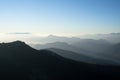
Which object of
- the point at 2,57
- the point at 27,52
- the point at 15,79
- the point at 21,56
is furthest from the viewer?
the point at 27,52

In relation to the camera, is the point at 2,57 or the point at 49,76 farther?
the point at 2,57

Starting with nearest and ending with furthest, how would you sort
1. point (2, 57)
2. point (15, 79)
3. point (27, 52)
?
point (15, 79) < point (2, 57) < point (27, 52)

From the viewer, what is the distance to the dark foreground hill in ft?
441

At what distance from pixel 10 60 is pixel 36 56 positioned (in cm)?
2677

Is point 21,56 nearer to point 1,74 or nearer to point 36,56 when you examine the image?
point 36,56

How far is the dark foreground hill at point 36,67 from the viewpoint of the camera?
134m

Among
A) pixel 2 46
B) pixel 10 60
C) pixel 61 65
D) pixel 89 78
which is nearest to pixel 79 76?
pixel 89 78

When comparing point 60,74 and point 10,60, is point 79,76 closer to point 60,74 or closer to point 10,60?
point 60,74

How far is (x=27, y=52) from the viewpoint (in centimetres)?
17150

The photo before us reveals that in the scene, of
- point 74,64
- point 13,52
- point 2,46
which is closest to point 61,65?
point 74,64

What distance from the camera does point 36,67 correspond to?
147000mm

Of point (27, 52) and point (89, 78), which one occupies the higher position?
point (27, 52)

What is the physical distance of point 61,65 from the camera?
164 metres

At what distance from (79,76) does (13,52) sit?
180ft
